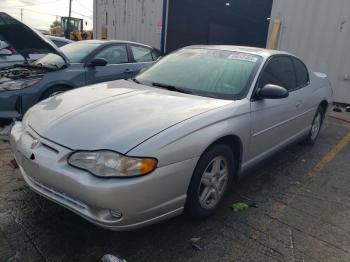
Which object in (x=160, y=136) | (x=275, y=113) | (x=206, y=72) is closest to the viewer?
(x=160, y=136)

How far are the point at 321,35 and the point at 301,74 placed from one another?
4.41m

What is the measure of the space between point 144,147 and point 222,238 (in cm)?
107

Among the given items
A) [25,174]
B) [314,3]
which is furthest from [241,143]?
[314,3]

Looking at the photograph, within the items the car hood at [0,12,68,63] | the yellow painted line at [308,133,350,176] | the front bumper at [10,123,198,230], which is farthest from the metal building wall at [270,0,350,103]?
the front bumper at [10,123,198,230]

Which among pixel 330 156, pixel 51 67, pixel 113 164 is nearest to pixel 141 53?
pixel 51 67

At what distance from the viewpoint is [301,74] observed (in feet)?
16.0

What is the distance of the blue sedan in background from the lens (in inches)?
197

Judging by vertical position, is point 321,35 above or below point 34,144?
above

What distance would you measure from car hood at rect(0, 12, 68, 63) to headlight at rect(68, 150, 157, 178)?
3.40 meters

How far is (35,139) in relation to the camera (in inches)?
109

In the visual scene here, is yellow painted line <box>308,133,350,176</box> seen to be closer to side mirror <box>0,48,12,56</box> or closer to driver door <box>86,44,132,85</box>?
driver door <box>86,44,132,85</box>

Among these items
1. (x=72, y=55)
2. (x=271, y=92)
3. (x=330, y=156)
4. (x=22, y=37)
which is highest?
(x=22, y=37)

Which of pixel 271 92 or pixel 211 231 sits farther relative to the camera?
pixel 271 92

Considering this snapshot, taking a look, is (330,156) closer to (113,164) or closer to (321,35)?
(113,164)
